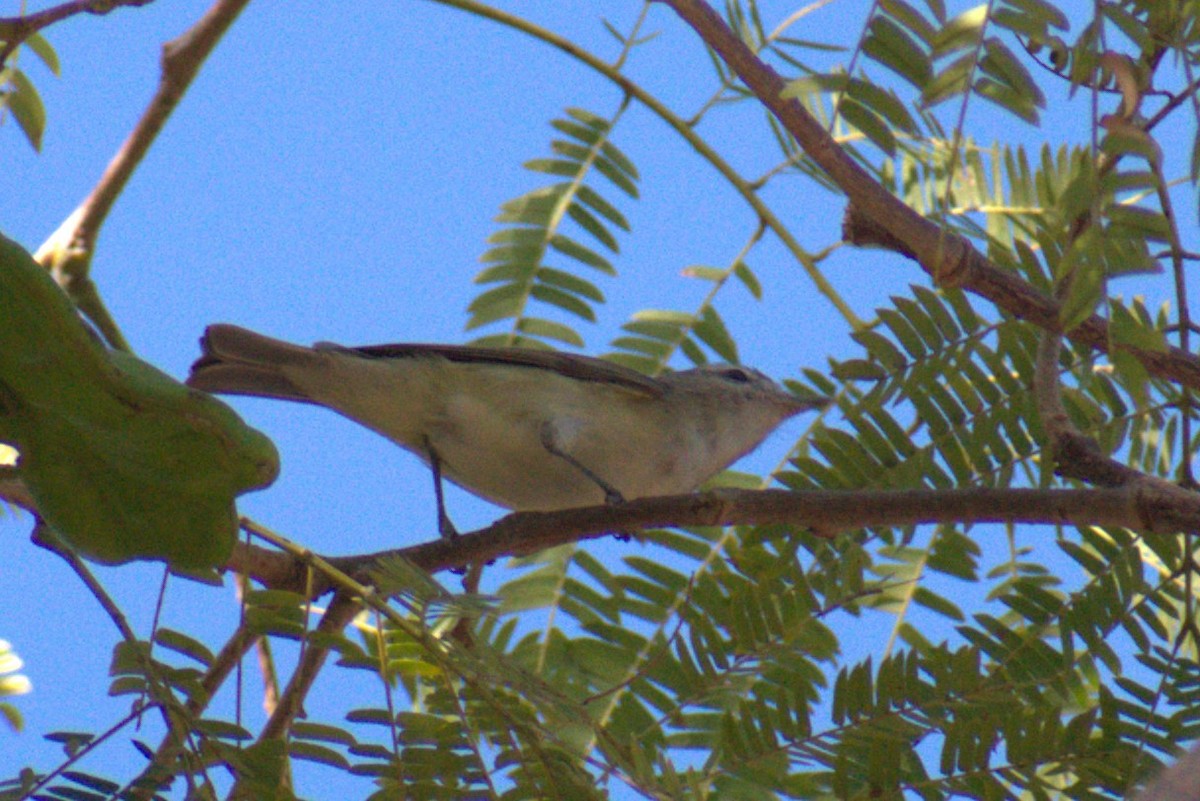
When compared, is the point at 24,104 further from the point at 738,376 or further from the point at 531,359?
the point at 738,376

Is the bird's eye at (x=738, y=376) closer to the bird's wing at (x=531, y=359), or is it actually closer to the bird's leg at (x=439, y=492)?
the bird's wing at (x=531, y=359)

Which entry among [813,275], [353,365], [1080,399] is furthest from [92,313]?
[1080,399]

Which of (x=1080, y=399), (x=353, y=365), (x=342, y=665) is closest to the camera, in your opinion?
(x=342, y=665)

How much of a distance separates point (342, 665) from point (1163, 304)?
2.24 meters

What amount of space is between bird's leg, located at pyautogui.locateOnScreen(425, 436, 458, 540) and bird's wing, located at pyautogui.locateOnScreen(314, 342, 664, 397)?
1.00 feet

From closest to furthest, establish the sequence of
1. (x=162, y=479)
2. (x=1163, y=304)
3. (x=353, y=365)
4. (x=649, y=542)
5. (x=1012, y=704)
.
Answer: (x=162, y=479) → (x=1012, y=704) → (x=1163, y=304) → (x=649, y=542) → (x=353, y=365)

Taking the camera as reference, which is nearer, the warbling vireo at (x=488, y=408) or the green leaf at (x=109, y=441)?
the green leaf at (x=109, y=441)

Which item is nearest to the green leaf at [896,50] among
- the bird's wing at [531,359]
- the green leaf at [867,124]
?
the green leaf at [867,124]

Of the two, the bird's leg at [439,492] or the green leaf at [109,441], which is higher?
the bird's leg at [439,492]

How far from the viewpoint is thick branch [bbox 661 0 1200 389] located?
2547 millimetres

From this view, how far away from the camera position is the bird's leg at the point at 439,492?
4.45 meters

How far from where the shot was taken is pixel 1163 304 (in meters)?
3.43

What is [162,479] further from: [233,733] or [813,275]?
[813,275]

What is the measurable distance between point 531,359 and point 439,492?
52 cm
